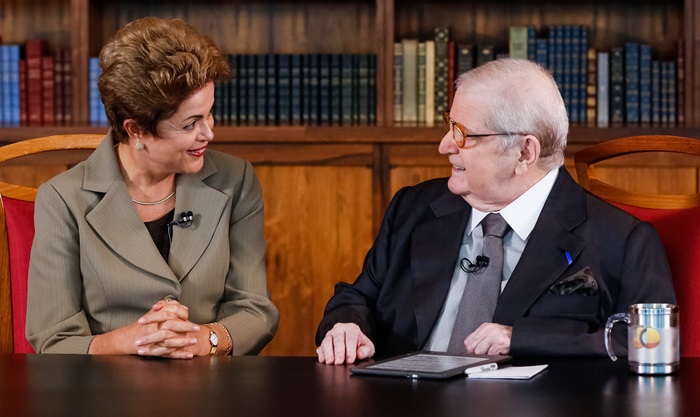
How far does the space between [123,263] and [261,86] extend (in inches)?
71.9

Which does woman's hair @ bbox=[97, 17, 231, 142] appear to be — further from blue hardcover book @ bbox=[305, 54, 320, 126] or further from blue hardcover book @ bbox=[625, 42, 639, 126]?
blue hardcover book @ bbox=[625, 42, 639, 126]

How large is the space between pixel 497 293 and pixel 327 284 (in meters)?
1.82

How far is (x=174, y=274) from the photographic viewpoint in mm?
2381

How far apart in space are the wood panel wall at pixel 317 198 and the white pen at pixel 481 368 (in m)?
2.15

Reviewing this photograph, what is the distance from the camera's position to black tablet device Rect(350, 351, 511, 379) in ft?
5.42

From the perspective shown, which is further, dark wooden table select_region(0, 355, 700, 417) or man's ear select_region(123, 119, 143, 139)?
man's ear select_region(123, 119, 143, 139)

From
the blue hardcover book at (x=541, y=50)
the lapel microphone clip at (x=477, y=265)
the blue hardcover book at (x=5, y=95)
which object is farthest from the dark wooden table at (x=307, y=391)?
the blue hardcover book at (x=5, y=95)

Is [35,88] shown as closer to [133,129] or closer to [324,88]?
[324,88]

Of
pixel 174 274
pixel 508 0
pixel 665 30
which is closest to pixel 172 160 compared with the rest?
pixel 174 274

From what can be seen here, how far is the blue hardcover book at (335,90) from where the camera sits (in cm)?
404

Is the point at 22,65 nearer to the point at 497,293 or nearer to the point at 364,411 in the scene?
the point at 497,293

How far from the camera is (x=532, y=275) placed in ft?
6.93

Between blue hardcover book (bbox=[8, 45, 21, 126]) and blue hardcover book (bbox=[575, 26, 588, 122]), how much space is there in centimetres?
217


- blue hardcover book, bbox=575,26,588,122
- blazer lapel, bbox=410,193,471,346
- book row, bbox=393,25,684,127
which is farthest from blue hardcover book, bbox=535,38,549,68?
blazer lapel, bbox=410,193,471,346
